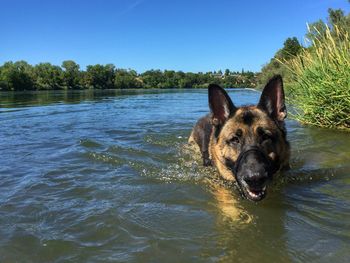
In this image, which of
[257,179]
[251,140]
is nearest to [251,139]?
[251,140]

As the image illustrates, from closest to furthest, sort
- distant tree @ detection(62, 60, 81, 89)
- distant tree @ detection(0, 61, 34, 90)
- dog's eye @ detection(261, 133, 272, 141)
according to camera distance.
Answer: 1. dog's eye @ detection(261, 133, 272, 141)
2. distant tree @ detection(0, 61, 34, 90)
3. distant tree @ detection(62, 60, 81, 89)

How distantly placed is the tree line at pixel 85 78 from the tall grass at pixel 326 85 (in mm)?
94588

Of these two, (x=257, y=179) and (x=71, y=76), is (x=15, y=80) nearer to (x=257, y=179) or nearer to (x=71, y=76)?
(x=71, y=76)

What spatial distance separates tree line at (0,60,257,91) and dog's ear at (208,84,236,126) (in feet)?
332

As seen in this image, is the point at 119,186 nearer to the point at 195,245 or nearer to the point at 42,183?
the point at 42,183

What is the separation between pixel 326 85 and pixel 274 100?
5.45 meters

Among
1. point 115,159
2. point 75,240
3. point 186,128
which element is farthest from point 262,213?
point 186,128

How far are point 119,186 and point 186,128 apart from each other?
7.56m

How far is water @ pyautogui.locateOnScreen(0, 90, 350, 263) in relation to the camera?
12.4 feet

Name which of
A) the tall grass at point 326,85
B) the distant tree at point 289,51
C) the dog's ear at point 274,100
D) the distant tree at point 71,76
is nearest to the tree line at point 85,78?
the distant tree at point 71,76

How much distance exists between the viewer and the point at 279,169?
5.84 m

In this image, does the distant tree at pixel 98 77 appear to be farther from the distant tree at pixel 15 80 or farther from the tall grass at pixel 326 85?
the tall grass at pixel 326 85

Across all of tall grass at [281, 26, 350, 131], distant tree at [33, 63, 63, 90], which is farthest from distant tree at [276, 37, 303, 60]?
distant tree at [33, 63, 63, 90]

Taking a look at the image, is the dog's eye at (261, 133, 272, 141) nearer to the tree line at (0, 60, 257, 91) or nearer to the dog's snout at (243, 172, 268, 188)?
the dog's snout at (243, 172, 268, 188)
